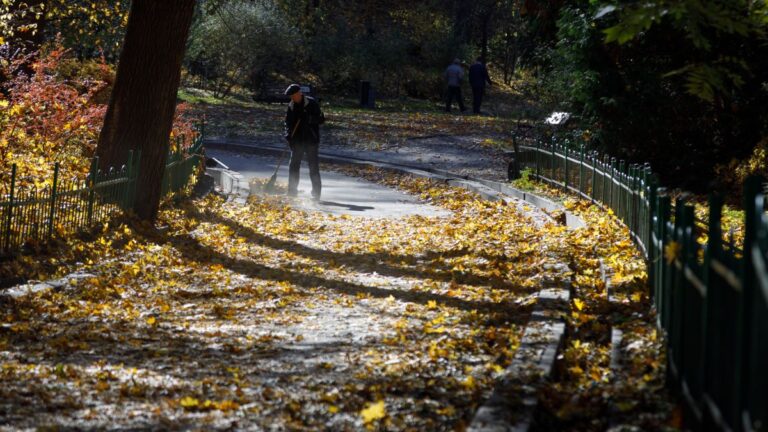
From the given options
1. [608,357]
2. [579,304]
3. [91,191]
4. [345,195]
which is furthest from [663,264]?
[345,195]

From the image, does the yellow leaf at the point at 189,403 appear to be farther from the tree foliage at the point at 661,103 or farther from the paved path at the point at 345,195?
the tree foliage at the point at 661,103

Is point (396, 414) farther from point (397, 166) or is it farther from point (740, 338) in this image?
point (397, 166)

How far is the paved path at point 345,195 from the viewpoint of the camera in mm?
16875

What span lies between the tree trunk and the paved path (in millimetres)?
3629

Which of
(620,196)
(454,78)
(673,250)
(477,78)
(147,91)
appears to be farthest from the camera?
(454,78)

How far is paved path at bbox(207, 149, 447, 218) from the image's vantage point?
16875 mm

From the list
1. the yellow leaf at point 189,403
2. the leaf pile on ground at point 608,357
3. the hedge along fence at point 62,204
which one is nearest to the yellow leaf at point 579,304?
the leaf pile on ground at point 608,357

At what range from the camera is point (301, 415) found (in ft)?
18.9

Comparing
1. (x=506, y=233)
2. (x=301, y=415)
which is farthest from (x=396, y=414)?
(x=506, y=233)

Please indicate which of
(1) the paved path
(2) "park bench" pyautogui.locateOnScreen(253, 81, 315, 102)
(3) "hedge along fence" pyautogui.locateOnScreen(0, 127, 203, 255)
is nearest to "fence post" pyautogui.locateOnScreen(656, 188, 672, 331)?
(3) "hedge along fence" pyautogui.locateOnScreen(0, 127, 203, 255)

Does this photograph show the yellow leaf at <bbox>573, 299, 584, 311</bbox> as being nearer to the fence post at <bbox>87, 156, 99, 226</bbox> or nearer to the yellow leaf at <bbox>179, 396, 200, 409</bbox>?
the yellow leaf at <bbox>179, 396, 200, 409</bbox>

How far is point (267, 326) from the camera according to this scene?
8320mm

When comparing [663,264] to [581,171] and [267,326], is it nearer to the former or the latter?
[267,326]

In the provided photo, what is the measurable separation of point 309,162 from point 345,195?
134 cm
